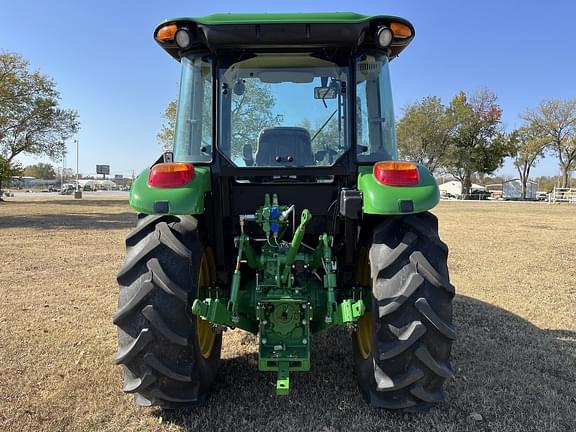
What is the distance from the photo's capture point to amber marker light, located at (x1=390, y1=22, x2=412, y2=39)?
3029mm

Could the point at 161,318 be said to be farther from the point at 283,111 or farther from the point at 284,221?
the point at 283,111

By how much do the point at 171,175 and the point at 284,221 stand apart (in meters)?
0.76

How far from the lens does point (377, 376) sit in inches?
116

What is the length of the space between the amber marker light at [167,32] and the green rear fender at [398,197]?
1.50 metres

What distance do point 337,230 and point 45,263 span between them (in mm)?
7251

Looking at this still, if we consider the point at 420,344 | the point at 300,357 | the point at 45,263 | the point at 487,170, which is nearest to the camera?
the point at 420,344

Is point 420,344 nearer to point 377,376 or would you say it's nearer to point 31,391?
point 377,376

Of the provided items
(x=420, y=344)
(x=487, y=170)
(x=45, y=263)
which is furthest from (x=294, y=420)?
(x=487, y=170)

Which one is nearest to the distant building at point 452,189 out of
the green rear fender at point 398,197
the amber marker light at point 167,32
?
the green rear fender at point 398,197

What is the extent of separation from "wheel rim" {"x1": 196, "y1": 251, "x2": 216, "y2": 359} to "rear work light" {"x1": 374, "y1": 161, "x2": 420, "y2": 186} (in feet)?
4.20

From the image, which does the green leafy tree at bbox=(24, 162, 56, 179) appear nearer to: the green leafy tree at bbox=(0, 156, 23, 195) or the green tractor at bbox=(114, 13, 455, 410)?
the green leafy tree at bbox=(0, 156, 23, 195)

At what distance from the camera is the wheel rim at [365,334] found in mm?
3338

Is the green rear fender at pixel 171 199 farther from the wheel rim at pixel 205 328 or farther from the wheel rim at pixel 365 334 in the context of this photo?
the wheel rim at pixel 365 334

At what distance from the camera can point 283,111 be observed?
352cm
